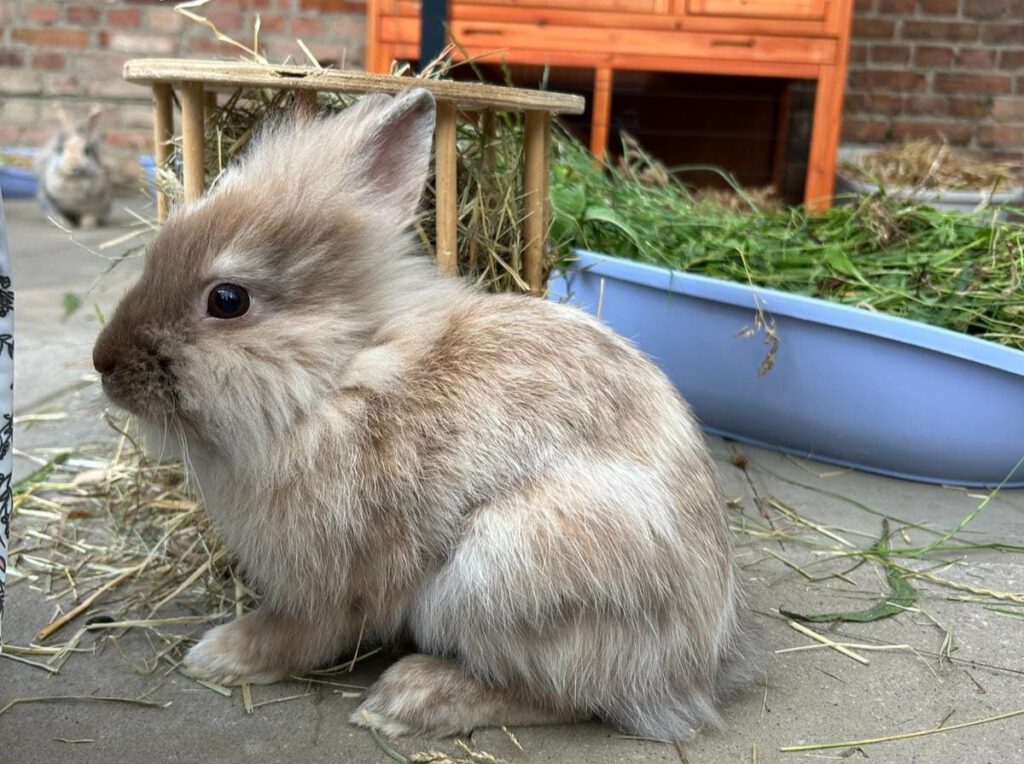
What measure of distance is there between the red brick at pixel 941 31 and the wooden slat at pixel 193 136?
180 inches

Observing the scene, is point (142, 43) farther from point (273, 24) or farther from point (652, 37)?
point (652, 37)

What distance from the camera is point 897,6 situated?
495 cm

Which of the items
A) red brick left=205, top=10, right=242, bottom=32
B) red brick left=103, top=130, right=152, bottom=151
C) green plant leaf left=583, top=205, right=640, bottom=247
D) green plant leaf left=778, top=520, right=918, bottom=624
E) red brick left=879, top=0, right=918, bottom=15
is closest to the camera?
green plant leaf left=778, top=520, right=918, bottom=624

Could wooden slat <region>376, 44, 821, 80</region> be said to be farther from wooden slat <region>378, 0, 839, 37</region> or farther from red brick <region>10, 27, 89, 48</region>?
red brick <region>10, 27, 89, 48</region>

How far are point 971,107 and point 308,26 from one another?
374 cm

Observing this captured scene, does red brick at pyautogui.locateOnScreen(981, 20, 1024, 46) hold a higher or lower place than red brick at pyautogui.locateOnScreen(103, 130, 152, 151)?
higher

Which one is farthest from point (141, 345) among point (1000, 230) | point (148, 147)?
point (148, 147)

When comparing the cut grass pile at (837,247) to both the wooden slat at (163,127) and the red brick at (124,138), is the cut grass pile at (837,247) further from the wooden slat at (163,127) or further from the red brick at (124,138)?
the red brick at (124,138)

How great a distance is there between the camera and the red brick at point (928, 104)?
5066 mm

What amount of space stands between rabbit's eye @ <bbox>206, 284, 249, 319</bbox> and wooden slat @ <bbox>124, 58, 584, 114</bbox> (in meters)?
0.34

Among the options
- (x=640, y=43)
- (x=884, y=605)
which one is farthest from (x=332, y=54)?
(x=884, y=605)

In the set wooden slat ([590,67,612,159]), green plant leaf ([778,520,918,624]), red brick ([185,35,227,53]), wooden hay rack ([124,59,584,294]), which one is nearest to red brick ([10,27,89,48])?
red brick ([185,35,227,53])

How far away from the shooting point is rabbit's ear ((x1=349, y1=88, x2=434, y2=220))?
128cm

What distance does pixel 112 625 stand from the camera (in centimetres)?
146
